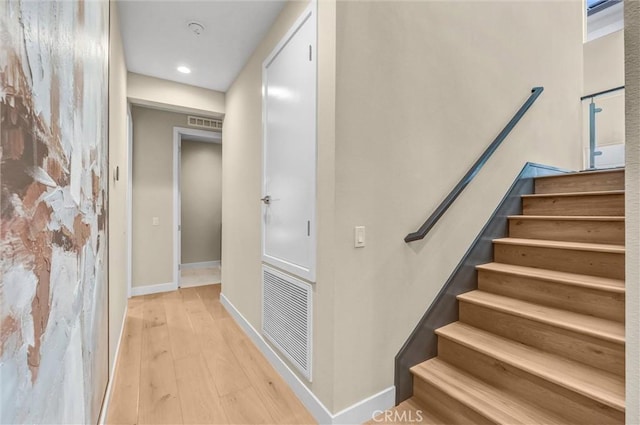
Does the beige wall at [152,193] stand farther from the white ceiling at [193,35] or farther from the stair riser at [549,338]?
the stair riser at [549,338]

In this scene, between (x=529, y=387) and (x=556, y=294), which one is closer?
(x=529, y=387)

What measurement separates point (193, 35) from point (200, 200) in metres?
3.88

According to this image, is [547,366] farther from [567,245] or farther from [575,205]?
[575,205]

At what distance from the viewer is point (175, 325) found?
3.03m

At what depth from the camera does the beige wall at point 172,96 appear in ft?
10.7

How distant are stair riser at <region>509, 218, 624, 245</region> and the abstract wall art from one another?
117 inches

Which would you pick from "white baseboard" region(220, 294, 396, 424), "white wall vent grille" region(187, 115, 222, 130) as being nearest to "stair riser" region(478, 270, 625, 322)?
"white baseboard" region(220, 294, 396, 424)

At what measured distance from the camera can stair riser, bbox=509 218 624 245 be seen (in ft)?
6.46

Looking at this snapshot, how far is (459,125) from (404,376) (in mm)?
1878

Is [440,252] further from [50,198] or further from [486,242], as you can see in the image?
[50,198]

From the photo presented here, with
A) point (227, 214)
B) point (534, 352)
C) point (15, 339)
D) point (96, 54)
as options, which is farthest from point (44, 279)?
point (227, 214)

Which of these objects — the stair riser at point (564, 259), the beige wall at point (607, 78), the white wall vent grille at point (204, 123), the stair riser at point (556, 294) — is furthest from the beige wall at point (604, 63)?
the white wall vent grille at point (204, 123)

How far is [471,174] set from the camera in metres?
2.17

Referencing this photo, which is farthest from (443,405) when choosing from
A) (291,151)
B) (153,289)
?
(153,289)
